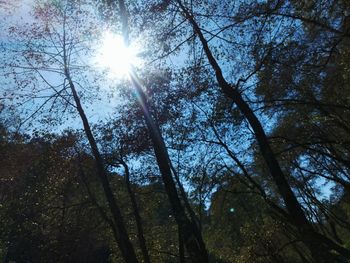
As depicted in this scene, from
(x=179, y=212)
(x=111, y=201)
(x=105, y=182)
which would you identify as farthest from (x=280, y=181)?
(x=105, y=182)

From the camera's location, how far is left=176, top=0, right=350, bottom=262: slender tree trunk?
10109 mm

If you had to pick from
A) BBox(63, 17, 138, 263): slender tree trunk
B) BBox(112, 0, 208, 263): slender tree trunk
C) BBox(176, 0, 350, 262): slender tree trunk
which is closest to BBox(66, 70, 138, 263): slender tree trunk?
BBox(63, 17, 138, 263): slender tree trunk

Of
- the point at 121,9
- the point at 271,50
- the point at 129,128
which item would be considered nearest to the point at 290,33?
the point at 271,50

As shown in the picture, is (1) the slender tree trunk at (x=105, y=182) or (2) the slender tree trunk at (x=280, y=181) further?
(1) the slender tree trunk at (x=105, y=182)

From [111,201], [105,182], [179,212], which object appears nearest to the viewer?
[179,212]

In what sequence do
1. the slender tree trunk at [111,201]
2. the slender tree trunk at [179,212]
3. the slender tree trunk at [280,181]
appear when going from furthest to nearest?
the slender tree trunk at [111,201] → the slender tree trunk at [179,212] → the slender tree trunk at [280,181]

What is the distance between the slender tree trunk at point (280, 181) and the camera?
398 inches

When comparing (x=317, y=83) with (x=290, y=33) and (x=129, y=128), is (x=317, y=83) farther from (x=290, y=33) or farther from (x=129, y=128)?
(x=129, y=128)

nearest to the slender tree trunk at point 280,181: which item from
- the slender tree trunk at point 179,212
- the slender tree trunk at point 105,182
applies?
the slender tree trunk at point 179,212

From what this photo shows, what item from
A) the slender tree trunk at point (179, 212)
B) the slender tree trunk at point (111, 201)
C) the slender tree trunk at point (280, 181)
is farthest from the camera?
the slender tree trunk at point (111, 201)

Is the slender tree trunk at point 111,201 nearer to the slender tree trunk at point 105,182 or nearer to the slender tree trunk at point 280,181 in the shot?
the slender tree trunk at point 105,182

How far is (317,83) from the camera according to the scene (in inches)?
684

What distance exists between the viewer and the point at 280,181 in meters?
12.6

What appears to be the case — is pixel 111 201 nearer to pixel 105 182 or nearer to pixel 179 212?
pixel 105 182
